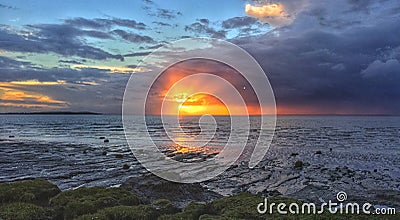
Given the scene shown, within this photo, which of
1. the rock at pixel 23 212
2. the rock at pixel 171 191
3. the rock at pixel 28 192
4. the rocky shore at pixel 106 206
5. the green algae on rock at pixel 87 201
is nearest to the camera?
the rock at pixel 23 212

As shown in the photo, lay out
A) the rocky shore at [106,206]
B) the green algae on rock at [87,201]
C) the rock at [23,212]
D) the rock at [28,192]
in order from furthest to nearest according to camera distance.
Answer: the rock at [28,192]
the green algae on rock at [87,201]
the rocky shore at [106,206]
the rock at [23,212]

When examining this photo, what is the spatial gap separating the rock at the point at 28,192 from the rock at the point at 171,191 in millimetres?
6386

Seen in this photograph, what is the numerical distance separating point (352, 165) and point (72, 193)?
3446cm

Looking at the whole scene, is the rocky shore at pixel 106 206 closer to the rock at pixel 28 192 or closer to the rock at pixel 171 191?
the rock at pixel 28 192

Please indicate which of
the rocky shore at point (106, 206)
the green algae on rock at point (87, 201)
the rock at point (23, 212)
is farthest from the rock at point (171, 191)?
the rock at point (23, 212)

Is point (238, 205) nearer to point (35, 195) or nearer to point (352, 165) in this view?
point (35, 195)

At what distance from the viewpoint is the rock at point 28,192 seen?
1355cm

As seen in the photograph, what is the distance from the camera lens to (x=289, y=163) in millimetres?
39344

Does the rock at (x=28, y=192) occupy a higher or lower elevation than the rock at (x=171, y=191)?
higher

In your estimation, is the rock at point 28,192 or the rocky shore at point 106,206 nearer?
the rocky shore at point 106,206

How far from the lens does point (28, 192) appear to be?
558 inches

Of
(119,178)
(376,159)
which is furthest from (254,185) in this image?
(376,159)

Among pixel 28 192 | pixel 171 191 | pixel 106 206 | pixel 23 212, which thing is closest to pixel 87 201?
pixel 106 206

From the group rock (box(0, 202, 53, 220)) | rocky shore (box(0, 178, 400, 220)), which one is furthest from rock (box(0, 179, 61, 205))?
rock (box(0, 202, 53, 220))
